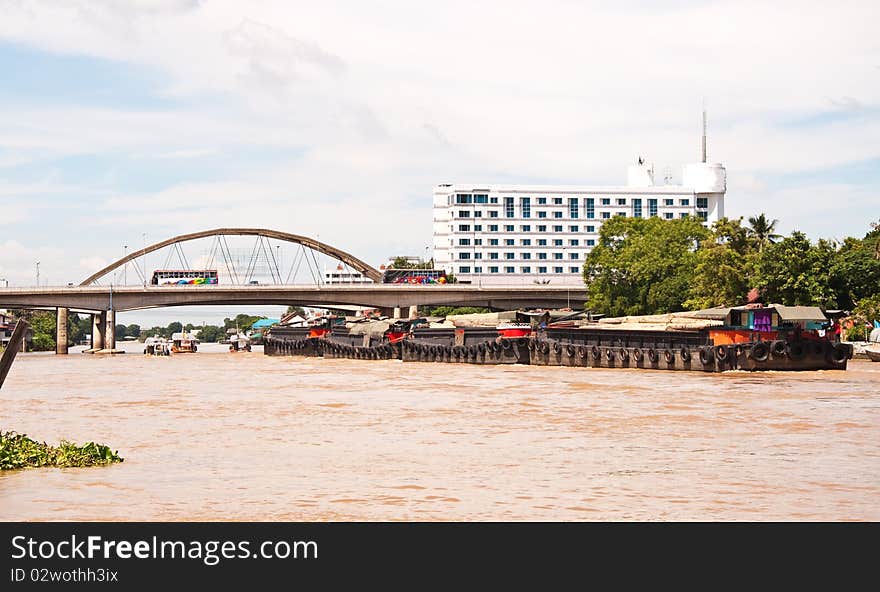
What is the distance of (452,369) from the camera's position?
61125mm

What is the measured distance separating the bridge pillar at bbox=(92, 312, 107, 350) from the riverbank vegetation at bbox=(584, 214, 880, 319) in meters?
→ 48.4

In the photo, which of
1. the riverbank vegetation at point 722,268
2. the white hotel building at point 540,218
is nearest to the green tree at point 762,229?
the riverbank vegetation at point 722,268

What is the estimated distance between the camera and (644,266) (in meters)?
86.4

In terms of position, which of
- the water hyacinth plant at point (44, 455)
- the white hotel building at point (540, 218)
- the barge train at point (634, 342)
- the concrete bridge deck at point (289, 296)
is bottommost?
the water hyacinth plant at point (44, 455)

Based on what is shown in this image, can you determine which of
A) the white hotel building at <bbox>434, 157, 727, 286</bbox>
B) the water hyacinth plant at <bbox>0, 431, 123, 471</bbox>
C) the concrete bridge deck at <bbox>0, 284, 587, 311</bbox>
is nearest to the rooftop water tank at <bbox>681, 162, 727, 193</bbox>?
the white hotel building at <bbox>434, 157, 727, 286</bbox>

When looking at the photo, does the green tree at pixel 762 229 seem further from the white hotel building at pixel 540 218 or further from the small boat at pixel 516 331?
the white hotel building at pixel 540 218

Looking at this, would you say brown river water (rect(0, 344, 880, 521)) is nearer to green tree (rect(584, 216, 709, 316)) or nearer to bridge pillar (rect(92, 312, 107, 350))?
green tree (rect(584, 216, 709, 316))

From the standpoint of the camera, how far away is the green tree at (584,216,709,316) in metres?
83.1

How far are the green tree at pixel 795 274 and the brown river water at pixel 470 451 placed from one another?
18275 mm

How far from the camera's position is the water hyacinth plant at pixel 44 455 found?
19.1 meters
